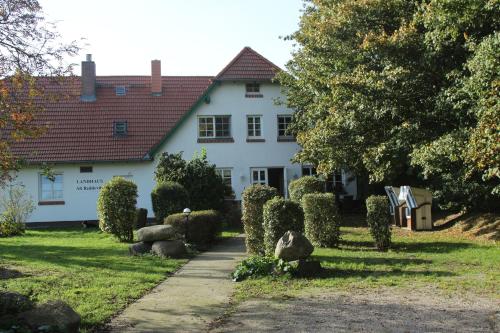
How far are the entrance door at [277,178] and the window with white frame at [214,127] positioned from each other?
125 inches

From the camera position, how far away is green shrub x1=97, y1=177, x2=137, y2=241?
17.8 meters

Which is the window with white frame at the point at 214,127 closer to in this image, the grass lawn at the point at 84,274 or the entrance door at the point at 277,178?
the entrance door at the point at 277,178

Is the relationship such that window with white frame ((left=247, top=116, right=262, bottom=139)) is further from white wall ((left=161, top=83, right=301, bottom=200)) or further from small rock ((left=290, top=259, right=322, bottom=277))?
small rock ((left=290, top=259, right=322, bottom=277))

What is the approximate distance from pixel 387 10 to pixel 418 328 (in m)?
13.6

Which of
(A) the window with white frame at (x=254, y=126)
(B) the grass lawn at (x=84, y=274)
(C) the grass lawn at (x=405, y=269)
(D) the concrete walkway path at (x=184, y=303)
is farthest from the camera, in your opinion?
(A) the window with white frame at (x=254, y=126)

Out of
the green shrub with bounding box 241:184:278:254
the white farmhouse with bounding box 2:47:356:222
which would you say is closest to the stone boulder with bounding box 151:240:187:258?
the green shrub with bounding box 241:184:278:254

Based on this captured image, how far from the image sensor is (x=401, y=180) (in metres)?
24.2

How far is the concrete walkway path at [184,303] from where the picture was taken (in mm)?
7281

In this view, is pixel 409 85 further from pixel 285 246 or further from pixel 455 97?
pixel 285 246

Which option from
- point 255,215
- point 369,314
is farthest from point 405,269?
point 255,215

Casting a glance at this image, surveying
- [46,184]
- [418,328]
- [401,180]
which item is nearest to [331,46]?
[401,180]

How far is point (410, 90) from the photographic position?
16953mm

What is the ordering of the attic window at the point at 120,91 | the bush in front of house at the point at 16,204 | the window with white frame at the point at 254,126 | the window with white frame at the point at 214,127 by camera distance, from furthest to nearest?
the attic window at the point at 120,91 → the window with white frame at the point at 254,126 → the window with white frame at the point at 214,127 → the bush in front of house at the point at 16,204

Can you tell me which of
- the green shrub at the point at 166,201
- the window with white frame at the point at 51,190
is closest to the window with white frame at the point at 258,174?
the green shrub at the point at 166,201
